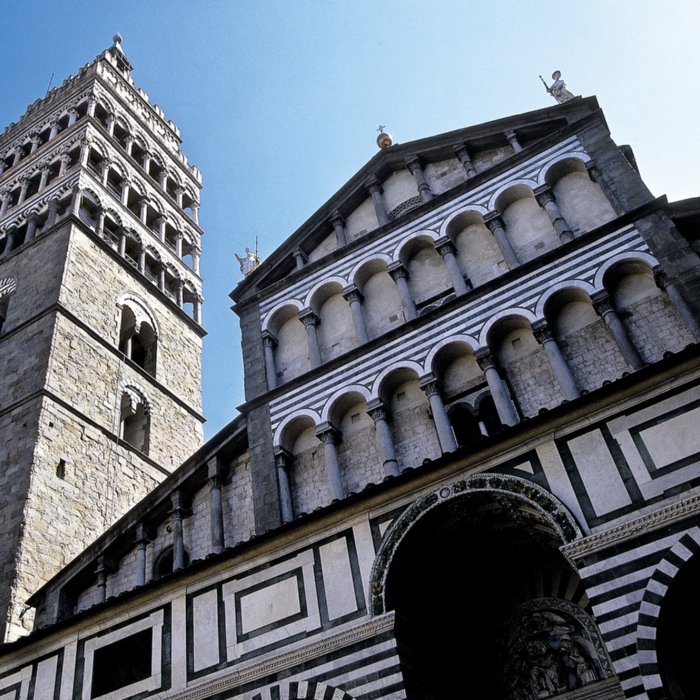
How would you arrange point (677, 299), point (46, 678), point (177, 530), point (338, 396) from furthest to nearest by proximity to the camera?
point (338, 396) → point (177, 530) → point (677, 299) → point (46, 678)

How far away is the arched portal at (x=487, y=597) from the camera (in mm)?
9414

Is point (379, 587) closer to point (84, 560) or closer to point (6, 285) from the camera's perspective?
point (84, 560)

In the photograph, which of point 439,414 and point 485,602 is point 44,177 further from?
point 485,602

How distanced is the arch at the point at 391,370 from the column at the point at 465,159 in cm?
410

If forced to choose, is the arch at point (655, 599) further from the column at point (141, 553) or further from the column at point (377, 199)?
the column at point (377, 199)

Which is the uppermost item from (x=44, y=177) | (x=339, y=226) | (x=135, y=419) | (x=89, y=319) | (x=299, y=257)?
(x=44, y=177)

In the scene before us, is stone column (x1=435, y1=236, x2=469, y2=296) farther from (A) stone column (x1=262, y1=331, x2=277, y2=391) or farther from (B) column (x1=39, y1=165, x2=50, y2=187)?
(B) column (x1=39, y1=165, x2=50, y2=187)

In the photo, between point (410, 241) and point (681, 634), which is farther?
point (410, 241)

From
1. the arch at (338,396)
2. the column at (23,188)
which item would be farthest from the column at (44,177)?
the arch at (338,396)

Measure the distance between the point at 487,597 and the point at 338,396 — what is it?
395cm

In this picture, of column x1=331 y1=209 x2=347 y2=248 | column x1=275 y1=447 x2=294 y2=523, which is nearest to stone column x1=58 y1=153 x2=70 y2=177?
column x1=331 y1=209 x2=347 y2=248

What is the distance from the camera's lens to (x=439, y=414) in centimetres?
1226

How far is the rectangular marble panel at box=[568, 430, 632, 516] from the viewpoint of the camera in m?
8.61

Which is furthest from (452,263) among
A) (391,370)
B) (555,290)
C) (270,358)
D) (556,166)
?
(270,358)
